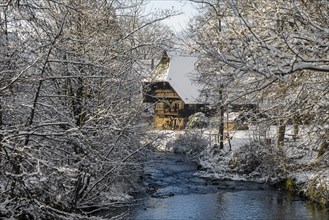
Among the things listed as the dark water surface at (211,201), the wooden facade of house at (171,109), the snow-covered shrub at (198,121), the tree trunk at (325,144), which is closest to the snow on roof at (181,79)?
the wooden facade of house at (171,109)

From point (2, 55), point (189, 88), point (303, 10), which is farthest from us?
point (189, 88)

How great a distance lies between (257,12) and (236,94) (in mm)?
1123

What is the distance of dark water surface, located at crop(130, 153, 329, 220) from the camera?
43.8 feet

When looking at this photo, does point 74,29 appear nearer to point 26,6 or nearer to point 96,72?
point 96,72

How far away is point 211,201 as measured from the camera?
15.5m

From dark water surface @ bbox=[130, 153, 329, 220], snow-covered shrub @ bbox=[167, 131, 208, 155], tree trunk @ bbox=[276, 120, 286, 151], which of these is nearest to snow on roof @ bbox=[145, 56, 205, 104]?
snow-covered shrub @ bbox=[167, 131, 208, 155]

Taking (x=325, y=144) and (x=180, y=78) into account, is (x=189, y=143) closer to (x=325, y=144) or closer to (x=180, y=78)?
(x=180, y=78)

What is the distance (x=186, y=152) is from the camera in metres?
27.9

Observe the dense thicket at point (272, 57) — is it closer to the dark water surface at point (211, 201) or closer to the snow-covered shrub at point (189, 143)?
the dark water surface at point (211, 201)

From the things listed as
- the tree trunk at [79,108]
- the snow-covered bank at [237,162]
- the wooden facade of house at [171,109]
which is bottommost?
the snow-covered bank at [237,162]

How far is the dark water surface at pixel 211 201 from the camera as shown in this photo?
525 inches

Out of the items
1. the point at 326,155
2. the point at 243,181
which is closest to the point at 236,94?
the point at 326,155

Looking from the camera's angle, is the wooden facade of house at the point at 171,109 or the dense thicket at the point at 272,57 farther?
the wooden facade of house at the point at 171,109

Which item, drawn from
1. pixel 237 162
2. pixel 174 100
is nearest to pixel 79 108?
pixel 237 162
